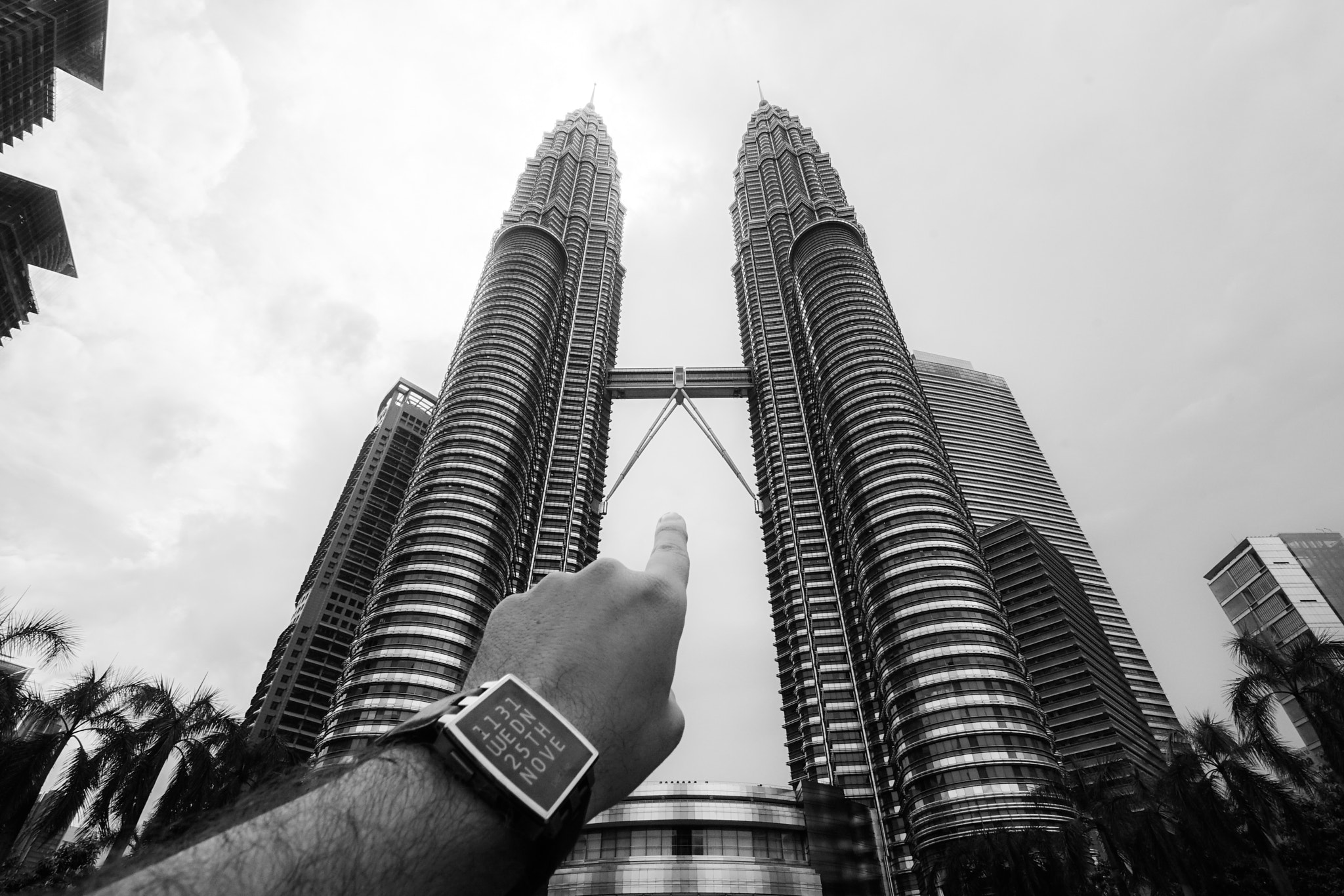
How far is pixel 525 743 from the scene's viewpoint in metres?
2.70

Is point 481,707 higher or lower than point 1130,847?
lower

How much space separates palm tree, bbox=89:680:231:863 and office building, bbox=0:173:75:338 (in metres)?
54.4

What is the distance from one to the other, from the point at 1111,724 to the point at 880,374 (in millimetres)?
59210

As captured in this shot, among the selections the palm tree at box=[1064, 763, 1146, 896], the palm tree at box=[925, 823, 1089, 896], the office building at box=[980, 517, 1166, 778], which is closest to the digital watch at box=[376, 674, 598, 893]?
the palm tree at box=[1064, 763, 1146, 896]

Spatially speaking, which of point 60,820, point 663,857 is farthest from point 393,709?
point 60,820

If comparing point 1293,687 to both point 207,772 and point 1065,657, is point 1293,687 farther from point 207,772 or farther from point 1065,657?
point 1065,657

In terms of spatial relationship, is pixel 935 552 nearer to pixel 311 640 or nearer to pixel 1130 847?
pixel 1130 847

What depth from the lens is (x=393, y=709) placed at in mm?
64688

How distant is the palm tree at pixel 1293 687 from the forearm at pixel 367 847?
27.7 m

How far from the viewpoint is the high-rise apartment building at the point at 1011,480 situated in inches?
5123

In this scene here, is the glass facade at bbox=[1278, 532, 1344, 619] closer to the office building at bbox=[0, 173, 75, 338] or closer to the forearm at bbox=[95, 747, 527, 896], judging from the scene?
the forearm at bbox=[95, 747, 527, 896]

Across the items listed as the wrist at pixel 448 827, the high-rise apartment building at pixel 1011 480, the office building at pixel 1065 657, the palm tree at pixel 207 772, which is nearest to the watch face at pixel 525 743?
the wrist at pixel 448 827

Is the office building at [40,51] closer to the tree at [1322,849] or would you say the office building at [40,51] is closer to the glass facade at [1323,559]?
the tree at [1322,849]

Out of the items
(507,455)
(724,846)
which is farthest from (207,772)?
(507,455)
